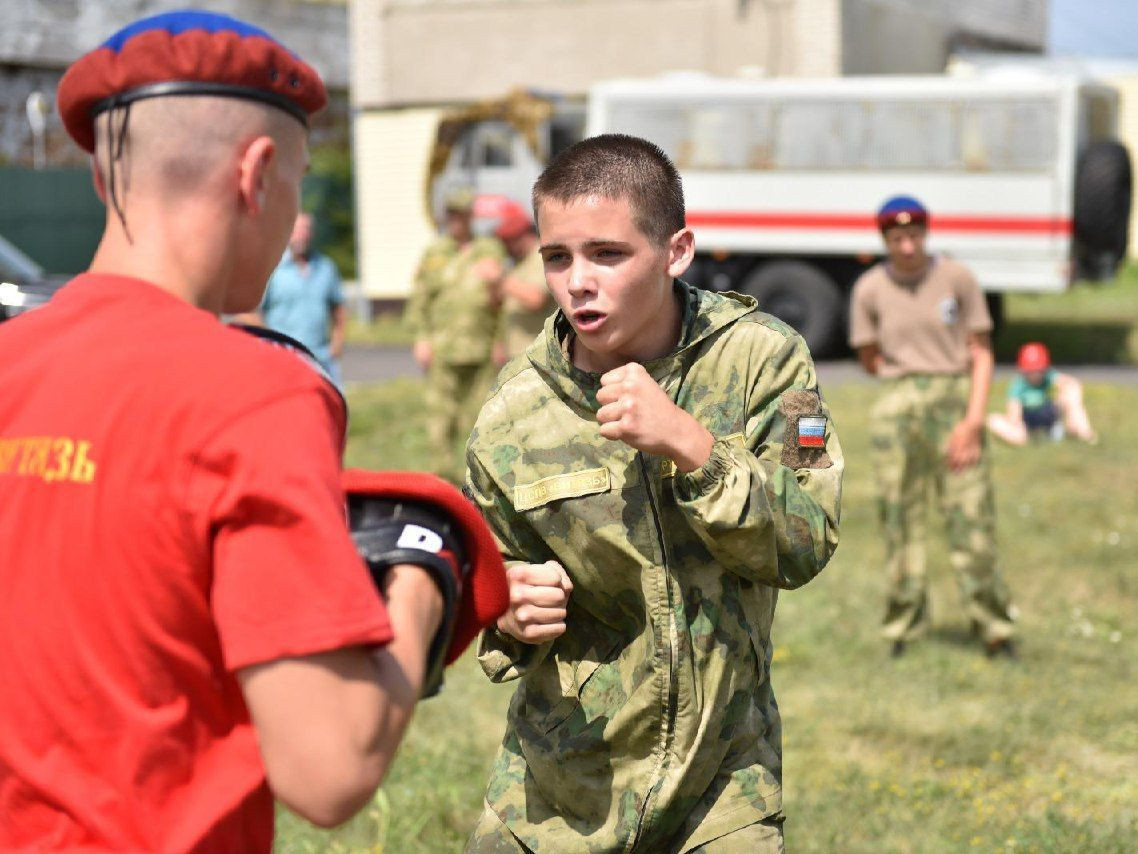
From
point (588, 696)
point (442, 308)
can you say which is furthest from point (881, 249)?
point (588, 696)

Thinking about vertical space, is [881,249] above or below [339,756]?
below

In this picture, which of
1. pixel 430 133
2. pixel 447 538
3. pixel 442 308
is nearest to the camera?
pixel 447 538

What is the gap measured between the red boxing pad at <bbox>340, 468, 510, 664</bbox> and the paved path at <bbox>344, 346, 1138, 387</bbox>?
1550 centimetres

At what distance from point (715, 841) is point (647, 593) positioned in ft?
1.74

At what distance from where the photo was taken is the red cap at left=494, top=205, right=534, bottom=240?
1045 cm

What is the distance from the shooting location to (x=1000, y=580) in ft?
26.1

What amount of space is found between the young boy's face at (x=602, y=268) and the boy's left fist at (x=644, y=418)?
1.10ft

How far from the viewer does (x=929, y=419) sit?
8.02m

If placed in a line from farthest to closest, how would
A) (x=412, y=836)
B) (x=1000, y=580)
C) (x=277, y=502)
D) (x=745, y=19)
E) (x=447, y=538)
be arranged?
(x=745, y=19)
(x=1000, y=580)
(x=412, y=836)
(x=447, y=538)
(x=277, y=502)

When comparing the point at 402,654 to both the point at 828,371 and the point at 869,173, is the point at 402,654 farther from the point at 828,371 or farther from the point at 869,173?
the point at 869,173

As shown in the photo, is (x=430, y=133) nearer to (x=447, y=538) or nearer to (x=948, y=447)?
(x=948, y=447)

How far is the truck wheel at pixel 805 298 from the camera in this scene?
19.8 m

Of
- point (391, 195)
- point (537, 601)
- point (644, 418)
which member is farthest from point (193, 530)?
point (391, 195)

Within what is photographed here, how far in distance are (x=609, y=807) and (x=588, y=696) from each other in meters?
0.23
